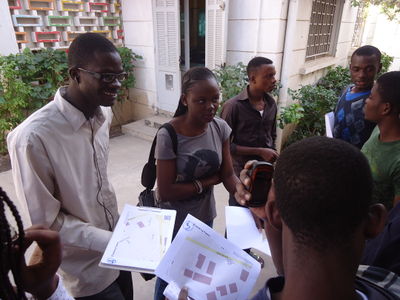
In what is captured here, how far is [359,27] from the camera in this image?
7.11m

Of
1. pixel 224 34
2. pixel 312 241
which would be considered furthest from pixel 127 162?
pixel 312 241

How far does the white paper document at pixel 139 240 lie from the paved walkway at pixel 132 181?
3.80ft

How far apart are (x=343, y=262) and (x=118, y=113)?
18.2 ft

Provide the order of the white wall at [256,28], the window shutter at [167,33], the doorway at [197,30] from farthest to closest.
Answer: the doorway at [197,30]
the window shutter at [167,33]
the white wall at [256,28]

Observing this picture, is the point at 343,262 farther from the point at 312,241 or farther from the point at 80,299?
the point at 80,299

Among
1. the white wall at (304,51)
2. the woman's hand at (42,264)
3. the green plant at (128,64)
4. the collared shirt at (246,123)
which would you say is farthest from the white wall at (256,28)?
the woman's hand at (42,264)

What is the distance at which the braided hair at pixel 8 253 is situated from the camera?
21.4 inches

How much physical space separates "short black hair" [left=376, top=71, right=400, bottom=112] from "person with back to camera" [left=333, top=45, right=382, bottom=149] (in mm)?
516

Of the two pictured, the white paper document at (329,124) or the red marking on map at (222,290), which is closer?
the red marking on map at (222,290)

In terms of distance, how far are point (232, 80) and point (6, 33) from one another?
3271mm

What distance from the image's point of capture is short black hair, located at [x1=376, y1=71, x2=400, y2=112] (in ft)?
5.04

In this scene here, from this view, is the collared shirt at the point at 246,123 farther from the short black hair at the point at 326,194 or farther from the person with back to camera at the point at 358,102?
the short black hair at the point at 326,194

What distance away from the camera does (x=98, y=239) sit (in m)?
1.12

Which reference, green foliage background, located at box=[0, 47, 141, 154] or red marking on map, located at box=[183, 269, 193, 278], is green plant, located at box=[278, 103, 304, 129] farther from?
green foliage background, located at box=[0, 47, 141, 154]
